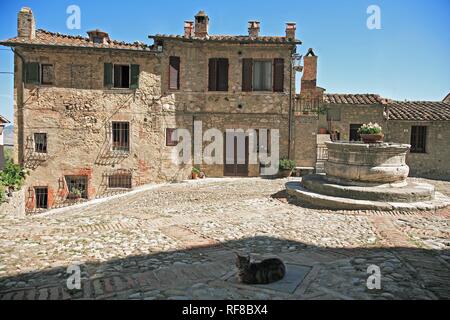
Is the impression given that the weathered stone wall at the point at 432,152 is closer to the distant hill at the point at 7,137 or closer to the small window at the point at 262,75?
the small window at the point at 262,75

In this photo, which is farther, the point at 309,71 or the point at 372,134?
the point at 309,71

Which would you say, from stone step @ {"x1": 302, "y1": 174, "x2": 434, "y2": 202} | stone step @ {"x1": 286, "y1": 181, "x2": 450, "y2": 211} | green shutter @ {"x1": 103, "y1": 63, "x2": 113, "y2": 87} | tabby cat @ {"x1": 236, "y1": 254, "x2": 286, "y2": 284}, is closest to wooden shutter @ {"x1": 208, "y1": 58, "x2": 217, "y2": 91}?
green shutter @ {"x1": 103, "y1": 63, "x2": 113, "y2": 87}

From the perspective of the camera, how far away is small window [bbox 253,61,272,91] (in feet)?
56.5

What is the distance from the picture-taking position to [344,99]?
1884 centimetres

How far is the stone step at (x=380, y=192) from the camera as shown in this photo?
28.8 ft

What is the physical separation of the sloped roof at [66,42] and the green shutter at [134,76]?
871 mm

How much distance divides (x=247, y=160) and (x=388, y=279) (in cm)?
1320

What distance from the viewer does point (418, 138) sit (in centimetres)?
1834

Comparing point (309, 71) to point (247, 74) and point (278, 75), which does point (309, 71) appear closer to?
point (278, 75)

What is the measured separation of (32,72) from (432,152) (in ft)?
68.8

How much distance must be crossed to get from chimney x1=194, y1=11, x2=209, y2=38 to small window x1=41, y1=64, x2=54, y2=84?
24.6 feet

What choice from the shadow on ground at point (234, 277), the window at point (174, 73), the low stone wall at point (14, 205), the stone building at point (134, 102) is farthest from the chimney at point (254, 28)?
the shadow on ground at point (234, 277)

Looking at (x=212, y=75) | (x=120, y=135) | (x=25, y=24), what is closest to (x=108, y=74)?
(x=120, y=135)
